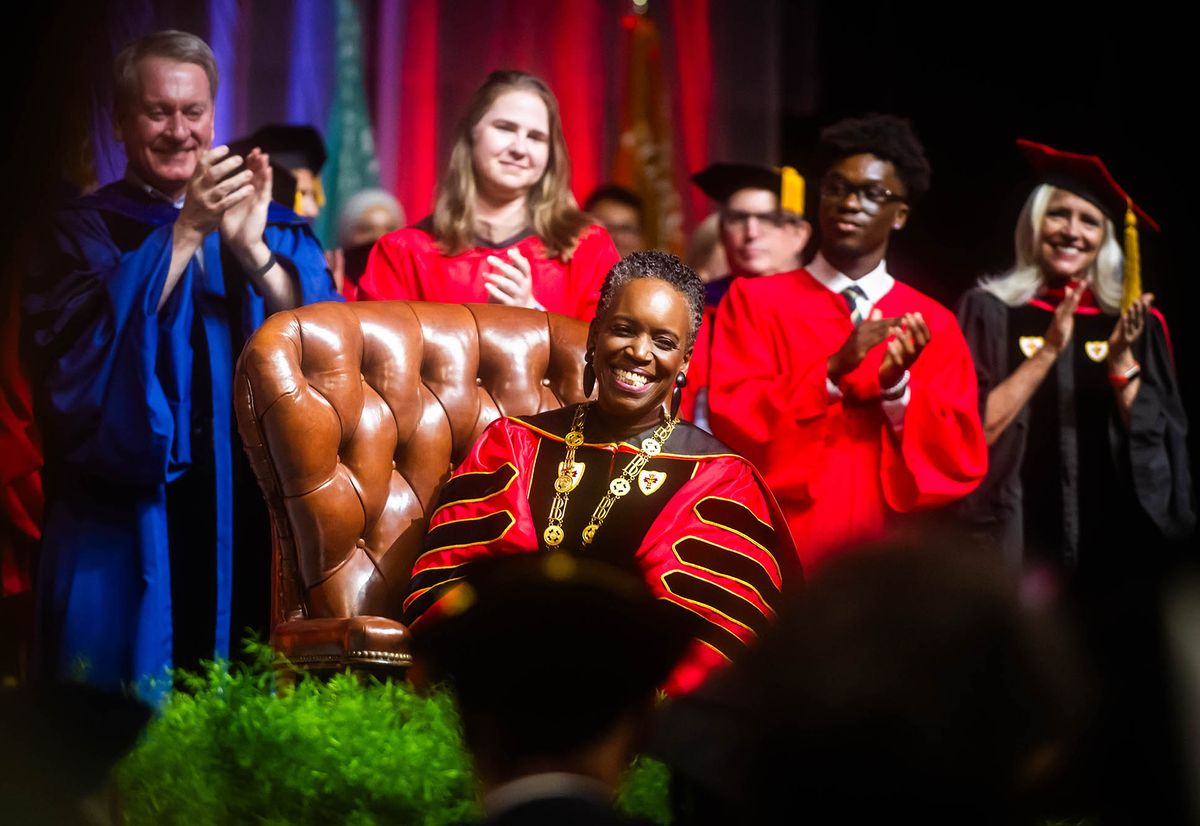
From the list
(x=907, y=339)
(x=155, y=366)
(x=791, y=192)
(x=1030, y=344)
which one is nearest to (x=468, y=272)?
(x=155, y=366)

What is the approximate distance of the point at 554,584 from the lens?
6.35 ft

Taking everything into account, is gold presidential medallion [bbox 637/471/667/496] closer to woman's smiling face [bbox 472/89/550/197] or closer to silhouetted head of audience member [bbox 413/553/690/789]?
woman's smiling face [bbox 472/89/550/197]

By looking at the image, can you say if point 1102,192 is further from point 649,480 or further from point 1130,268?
point 649,480

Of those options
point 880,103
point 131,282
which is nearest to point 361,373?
point 131,282

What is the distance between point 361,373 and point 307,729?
1.30 meters

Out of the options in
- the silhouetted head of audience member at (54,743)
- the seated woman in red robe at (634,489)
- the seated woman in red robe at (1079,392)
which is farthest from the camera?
the seated woman in red robe at (1079,392)

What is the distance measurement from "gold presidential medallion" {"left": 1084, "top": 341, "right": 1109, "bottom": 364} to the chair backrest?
7.39 feet

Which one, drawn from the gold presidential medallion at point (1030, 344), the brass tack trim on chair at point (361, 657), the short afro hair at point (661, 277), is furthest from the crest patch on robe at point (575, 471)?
the gold presidential medallion at point (1030, 344)

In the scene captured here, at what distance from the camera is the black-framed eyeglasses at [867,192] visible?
482cm

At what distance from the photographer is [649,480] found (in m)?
3.72

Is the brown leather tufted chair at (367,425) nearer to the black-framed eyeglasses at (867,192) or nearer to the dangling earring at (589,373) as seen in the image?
the dangling earring at (589,373)

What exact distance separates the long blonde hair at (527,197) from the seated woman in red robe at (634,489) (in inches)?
42.3

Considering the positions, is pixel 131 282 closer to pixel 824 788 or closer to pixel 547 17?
pixel 547 17

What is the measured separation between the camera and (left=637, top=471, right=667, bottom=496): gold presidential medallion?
371 cm
